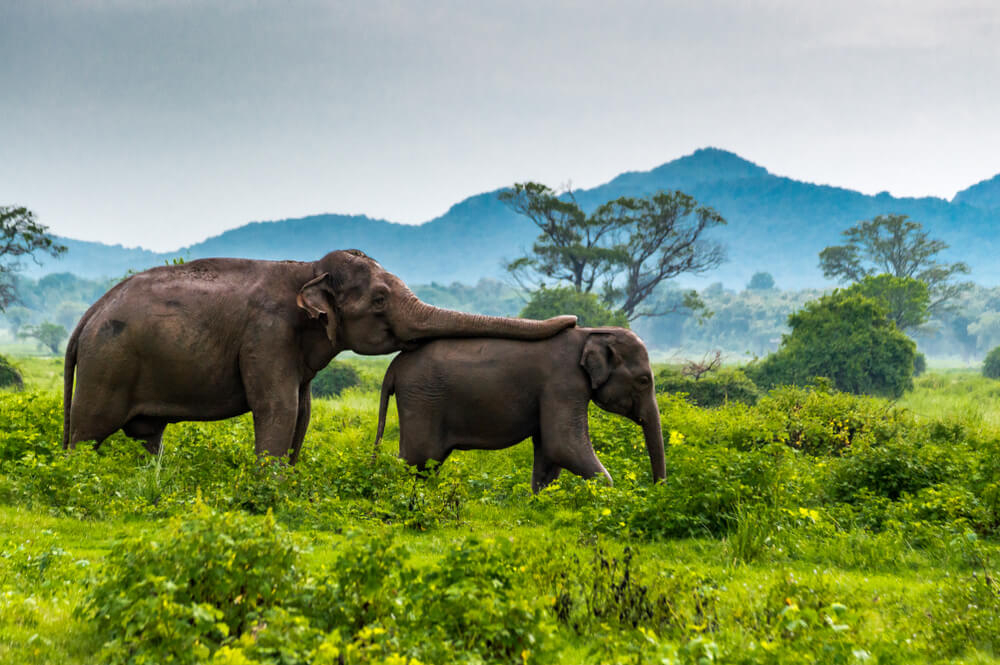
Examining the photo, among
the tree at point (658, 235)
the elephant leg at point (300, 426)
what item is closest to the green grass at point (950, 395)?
the tree at point (658, 235)

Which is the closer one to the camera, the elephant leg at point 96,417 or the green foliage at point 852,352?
the elephant leg at point 96,417

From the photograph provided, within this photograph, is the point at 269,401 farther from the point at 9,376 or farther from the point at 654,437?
the point at 9,376

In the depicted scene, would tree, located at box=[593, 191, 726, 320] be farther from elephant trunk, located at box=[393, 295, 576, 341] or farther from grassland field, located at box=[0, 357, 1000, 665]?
elephant trunk, located at box=[393, 295, 576, 341]

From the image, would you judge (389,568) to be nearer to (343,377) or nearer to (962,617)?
(962,617)

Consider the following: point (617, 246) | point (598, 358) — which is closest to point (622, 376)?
point (598, 358)

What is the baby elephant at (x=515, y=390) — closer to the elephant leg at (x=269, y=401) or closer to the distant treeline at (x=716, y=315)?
the elephant leg at (x=269, y=401)

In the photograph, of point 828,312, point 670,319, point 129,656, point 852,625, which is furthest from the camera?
point 670,319

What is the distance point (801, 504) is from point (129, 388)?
7.53 m

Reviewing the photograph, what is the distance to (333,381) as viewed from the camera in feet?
112

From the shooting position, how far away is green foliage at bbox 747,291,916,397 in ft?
102

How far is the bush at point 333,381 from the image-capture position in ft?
112

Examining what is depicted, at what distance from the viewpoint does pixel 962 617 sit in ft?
17.8

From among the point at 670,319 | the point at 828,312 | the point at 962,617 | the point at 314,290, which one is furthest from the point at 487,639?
the point at 670,319

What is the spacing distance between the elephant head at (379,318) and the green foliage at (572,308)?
34311mm
